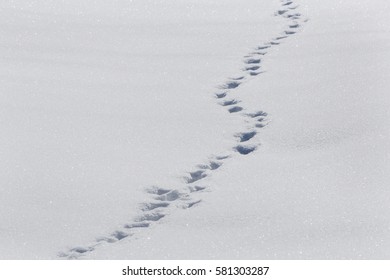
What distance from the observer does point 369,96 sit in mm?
3545

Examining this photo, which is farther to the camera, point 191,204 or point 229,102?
point 229,102

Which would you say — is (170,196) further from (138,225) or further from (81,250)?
(81,250)

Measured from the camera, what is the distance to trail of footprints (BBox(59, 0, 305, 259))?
256 cm

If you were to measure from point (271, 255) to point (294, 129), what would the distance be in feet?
3.48

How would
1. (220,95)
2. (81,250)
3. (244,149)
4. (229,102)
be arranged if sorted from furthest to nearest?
(220,95) < (229,102) < (244,149) < (81,250)

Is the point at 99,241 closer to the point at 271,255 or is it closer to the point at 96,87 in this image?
the point at 271,255

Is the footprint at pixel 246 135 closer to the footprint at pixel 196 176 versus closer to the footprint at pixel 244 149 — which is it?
the footprint at pixel 244 149

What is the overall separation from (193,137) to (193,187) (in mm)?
487

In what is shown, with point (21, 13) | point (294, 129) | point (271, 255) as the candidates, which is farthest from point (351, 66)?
point (21, 13)

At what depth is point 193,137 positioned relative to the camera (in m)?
3.30

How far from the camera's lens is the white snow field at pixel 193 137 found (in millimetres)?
2490

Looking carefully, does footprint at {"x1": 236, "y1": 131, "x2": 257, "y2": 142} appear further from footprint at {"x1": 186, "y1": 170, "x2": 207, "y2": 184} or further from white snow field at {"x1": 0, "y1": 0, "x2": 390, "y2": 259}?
footprint at {"x1": 186, "y1": 170, "x2": 207, "y2": 184}

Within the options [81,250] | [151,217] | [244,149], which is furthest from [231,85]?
[81,250]
